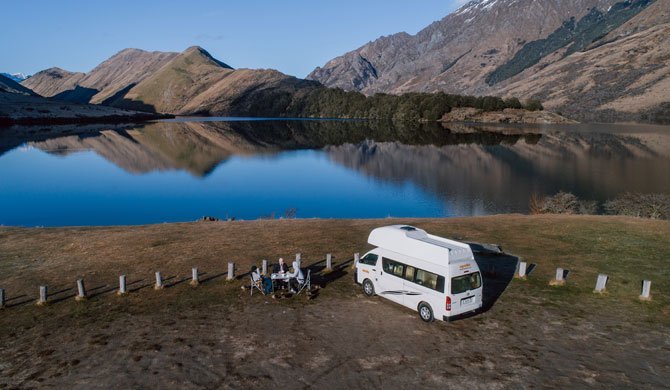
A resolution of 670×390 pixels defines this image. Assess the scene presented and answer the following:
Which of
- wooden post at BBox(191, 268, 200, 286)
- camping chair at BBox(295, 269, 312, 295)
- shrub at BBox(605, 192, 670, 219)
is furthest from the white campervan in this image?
shrub at BBox(605, 192, 670, 219)

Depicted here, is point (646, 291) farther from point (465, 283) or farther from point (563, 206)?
point (563, 206)

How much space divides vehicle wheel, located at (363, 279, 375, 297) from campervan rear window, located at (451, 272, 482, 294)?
5041mm

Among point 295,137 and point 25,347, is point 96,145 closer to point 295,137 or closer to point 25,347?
point 295,137

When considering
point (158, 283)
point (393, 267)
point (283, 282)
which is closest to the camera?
point (393, 267)

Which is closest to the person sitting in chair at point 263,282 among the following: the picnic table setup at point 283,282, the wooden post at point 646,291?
the picnic table setup at point 283,282

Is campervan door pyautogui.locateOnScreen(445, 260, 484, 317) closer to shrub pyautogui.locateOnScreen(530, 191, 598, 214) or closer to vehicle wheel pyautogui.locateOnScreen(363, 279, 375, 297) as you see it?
vehicle wheel pyautogui.locateOnScreen(363, 279, 375, 297)

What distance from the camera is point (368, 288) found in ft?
75.9

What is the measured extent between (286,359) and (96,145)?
136645mm

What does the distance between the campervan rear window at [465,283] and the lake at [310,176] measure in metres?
33.8

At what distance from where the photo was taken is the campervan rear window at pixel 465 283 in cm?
1892

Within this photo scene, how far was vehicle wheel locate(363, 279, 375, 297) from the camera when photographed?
22953 millimetres

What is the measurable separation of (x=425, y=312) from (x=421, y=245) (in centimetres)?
295

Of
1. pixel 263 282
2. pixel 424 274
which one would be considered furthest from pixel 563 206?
pixel 263 282

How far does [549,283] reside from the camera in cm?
2423
